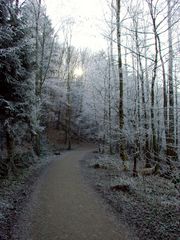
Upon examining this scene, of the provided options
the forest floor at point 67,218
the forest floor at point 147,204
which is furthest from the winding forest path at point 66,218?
the forest floor at point 147,204

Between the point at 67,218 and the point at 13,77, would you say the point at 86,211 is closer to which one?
the point at 67,218

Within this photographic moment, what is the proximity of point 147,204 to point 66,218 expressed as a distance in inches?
98.3

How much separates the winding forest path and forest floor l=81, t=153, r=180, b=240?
40 cm

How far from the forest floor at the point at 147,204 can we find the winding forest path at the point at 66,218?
402 mm

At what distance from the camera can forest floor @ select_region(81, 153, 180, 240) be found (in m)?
4.99

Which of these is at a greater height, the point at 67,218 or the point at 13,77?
the point at 13,77

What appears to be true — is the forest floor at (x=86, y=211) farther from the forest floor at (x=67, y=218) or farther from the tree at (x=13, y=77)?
the tree at (x=13, y=77)

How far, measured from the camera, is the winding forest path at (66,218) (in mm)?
4777

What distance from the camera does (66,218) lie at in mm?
5664

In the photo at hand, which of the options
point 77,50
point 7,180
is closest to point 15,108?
point 7,180

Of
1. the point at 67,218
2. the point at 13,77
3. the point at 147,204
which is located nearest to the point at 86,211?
the point at 67,218

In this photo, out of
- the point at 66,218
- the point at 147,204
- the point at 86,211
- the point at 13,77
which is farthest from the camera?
the point at 13,77

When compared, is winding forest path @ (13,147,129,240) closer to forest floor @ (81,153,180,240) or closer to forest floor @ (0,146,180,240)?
forest floor @ (0,146,180,240)

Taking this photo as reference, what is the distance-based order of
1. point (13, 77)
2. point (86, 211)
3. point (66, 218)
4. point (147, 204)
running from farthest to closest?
1. point (13, 77)
2. point (147, 204)
3. point (86, 211)
4. point (66, 218)
